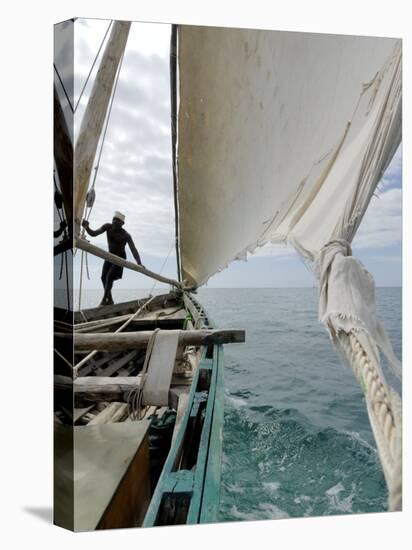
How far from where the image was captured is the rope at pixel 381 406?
2037 mm

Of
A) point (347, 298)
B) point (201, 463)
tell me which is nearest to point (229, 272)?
point (347, 298)

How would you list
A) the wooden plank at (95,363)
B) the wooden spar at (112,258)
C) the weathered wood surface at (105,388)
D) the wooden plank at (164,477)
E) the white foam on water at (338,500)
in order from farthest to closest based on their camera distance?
the wooden plank at (95,363)
the weathered wood surface at (105,388)
the white foam on water at (338,500)
the wooden spar at (112,258)
the wooden plank at (164,477)

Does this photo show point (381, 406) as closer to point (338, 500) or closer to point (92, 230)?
point (338, 500)

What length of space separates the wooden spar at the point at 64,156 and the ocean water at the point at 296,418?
424 mm

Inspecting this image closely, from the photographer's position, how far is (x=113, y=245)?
2.21m

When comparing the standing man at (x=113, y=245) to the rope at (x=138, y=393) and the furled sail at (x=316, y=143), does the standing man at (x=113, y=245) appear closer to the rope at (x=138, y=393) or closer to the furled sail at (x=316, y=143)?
the furled sail at (x=316, y=143)

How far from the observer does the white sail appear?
2.23 metres

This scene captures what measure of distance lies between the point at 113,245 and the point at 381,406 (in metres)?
1.08

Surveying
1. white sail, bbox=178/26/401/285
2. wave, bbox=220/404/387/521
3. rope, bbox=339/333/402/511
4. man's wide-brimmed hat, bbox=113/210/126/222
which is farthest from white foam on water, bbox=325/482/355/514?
man's wide-brimmed hat, bbox=113/210/126/222

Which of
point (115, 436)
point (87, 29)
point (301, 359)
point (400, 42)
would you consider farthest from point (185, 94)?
point (115, 436)

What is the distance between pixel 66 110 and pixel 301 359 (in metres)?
1.30

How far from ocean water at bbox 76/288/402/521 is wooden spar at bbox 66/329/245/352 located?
7 cm

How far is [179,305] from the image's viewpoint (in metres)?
2.79

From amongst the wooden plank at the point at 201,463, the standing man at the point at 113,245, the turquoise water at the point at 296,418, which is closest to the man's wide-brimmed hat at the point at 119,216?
the standing man at the point at 113,245
